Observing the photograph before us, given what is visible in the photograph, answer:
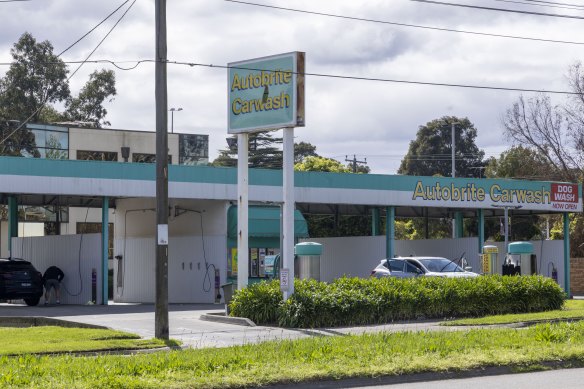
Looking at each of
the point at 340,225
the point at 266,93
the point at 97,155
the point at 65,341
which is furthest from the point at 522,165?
the point at 65,341

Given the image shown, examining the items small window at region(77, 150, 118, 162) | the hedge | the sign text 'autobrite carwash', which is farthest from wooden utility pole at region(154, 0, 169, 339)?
small window at region(77, 150, 118, 162)

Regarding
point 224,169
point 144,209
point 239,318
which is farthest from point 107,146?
point 239,318

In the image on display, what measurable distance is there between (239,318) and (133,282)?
1499 centimetres

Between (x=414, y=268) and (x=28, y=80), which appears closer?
(x=414, y=268)

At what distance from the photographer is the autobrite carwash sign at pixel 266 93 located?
24125 millimetres

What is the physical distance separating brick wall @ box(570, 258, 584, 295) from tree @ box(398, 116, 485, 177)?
1277 inches

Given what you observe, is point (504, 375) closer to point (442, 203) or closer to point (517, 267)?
point (517, 267)

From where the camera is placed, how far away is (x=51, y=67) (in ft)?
204

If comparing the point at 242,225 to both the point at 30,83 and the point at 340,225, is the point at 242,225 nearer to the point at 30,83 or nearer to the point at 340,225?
the point at 340,225

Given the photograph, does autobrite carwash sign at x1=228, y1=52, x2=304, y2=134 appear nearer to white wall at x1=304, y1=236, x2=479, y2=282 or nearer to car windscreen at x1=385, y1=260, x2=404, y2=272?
car windscreen at x1=385, y1=260, x2=404, y2=272

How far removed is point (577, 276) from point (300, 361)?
40131 mm

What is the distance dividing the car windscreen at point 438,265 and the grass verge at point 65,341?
14231 millimetres

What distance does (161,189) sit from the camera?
1933 cm

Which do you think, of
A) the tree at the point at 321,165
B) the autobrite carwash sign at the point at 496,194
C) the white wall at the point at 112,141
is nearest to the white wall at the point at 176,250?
the autobrite carwash sign at the point at 496,194
